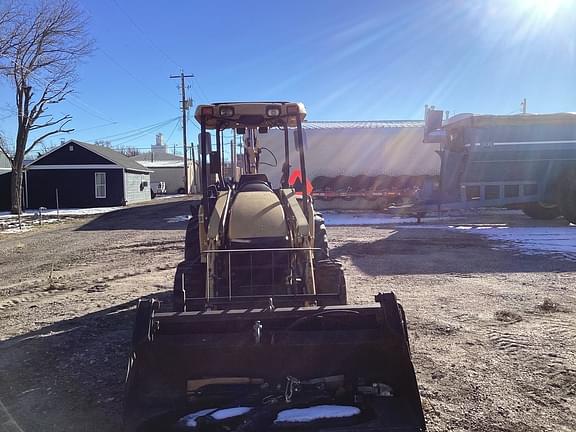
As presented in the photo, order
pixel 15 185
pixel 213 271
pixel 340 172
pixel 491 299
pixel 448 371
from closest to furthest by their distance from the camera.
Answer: pixel 448 371 < pixel 213 271 < pixel 491 299 < pixel 340 172 < pixel 15 185

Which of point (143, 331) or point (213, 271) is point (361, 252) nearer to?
point (213, 271)

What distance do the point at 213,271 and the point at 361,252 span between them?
7.06 metres

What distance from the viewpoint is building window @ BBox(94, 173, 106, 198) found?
35375 millimetres

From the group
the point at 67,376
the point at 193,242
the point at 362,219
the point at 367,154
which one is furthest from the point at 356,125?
the point at 67,376

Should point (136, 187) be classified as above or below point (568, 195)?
above

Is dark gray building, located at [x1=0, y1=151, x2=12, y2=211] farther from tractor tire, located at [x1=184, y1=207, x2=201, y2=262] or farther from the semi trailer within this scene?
tractor tire, located at [x1=184, y1=207, x2=201, y2=262]

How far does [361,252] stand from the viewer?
37.7 feet

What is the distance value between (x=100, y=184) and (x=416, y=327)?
33424mm

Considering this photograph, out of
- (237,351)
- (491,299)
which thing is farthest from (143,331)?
(491,299)

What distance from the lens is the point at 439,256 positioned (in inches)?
424

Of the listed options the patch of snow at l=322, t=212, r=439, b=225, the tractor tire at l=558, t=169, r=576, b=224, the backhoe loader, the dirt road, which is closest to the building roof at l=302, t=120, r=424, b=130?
the patch of snow at l=322, t=212, r=439, b=225

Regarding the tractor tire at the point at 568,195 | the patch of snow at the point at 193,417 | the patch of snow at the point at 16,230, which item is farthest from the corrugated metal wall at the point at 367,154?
the patch of snow at the point at 193,417

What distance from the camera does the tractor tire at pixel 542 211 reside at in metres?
17.3

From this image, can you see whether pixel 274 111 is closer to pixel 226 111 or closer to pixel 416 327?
pixel 226 111
